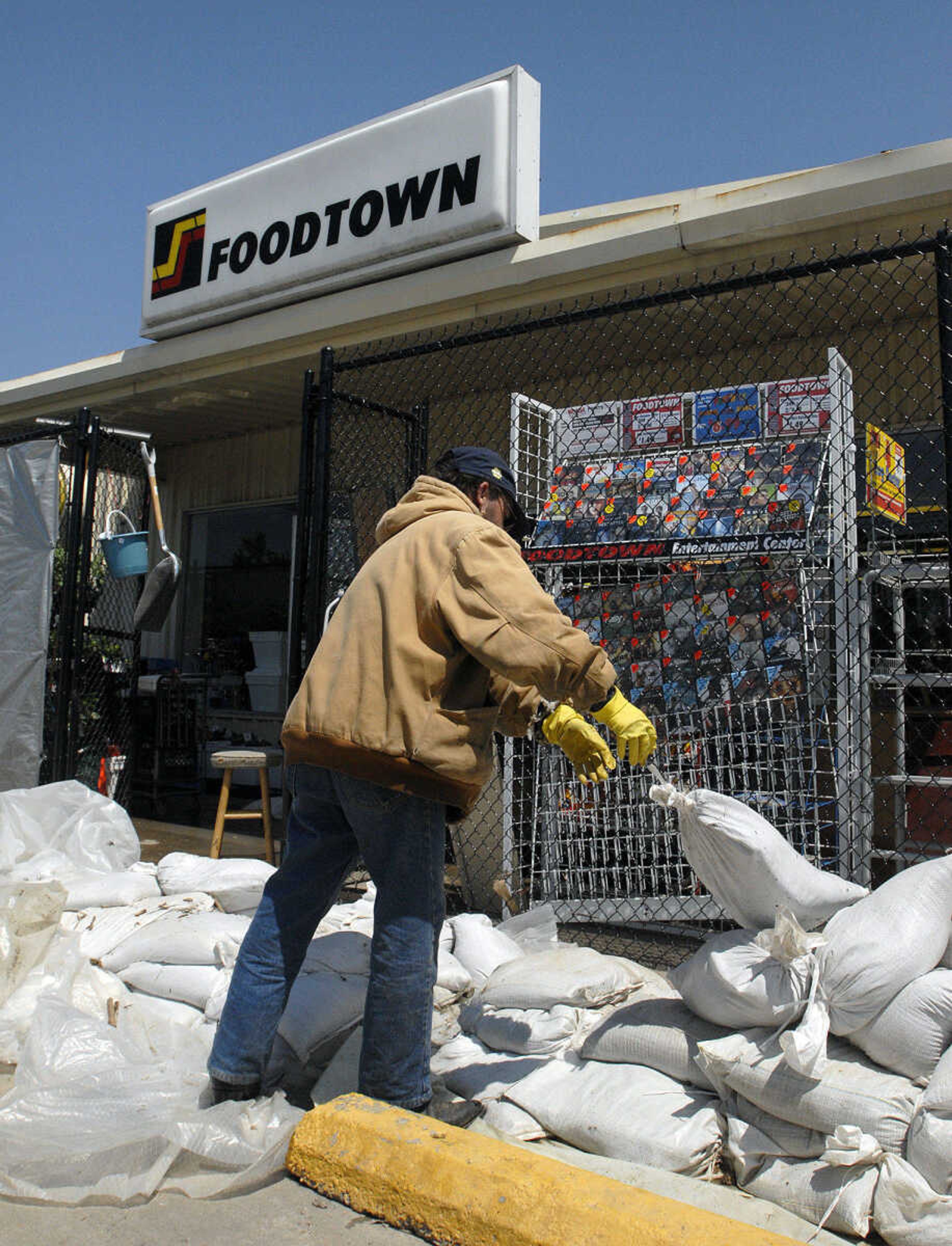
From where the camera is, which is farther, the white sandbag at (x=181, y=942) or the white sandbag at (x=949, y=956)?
the white sandbag at (x=181, y=942)

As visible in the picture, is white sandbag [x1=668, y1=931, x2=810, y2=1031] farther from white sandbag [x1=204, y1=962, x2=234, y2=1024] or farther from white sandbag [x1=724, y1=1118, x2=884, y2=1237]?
white sandbag [x1=204, y1=962, x2=234, y2=1024]

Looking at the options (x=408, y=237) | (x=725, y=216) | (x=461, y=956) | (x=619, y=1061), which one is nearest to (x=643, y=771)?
(x=461, y=956)

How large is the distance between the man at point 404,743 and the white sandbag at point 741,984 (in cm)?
52

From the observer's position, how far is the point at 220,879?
13.8 feet

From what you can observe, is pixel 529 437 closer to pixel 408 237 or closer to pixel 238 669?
pixel 408 237

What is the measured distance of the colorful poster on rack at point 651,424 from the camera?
15.9 ft

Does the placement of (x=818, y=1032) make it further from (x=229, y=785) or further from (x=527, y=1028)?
(x=229, y=785)

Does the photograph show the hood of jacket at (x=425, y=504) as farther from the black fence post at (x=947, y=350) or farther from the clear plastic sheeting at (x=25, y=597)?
the clear plastic sheeting at (x=25, y=597)

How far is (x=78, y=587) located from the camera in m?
5.83

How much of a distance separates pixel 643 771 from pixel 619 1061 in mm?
1736

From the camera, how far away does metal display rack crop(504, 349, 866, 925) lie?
13.1 ft

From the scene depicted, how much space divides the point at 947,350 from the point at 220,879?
325cm

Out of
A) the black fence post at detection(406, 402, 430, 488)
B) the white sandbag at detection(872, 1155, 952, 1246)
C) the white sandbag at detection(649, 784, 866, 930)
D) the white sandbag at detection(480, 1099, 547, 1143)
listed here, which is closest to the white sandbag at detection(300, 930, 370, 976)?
the white sandbag at detection(480, 1099, 547, 1143)

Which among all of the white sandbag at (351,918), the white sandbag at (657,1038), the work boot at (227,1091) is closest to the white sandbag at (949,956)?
the white sandbag at (657,1038)
